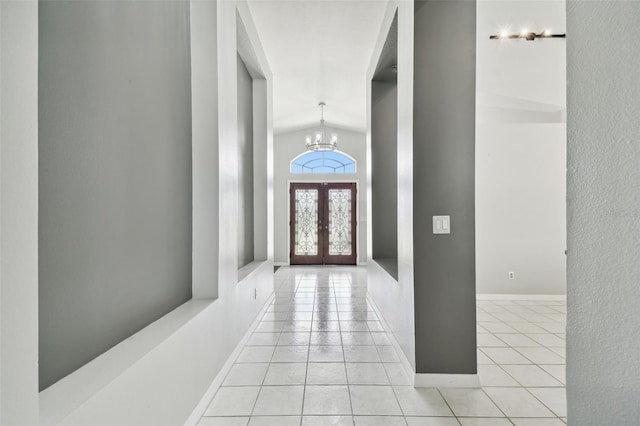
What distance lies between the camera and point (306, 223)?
27.7 feet

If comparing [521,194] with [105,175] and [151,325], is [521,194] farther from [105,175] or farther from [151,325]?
[105,175]

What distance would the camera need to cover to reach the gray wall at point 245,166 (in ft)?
12.4

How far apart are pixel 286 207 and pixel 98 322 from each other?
707 cm

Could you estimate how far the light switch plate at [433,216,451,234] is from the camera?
2311 mm

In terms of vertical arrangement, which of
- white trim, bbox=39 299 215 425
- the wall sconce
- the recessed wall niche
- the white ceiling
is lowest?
white trim, bbox=39 299 215 425

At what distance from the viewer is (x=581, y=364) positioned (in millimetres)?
686

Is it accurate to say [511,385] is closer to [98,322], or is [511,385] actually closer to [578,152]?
[578,152]

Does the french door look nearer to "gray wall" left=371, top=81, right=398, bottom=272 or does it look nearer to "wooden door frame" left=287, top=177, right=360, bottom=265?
"wooden door frame" left=287, top=177, right=360, bottom=265

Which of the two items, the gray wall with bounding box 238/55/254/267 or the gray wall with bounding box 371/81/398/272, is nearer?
the gray wall with bounding box 238/55/254/267

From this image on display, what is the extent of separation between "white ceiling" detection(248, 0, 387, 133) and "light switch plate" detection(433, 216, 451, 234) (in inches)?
95.9

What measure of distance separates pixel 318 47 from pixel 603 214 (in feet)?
13.9

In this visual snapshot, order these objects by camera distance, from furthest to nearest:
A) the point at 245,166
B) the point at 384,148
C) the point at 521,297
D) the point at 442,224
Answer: the point at 521,297
the point at 384,148
the point at 245,166
the point at 442,224
